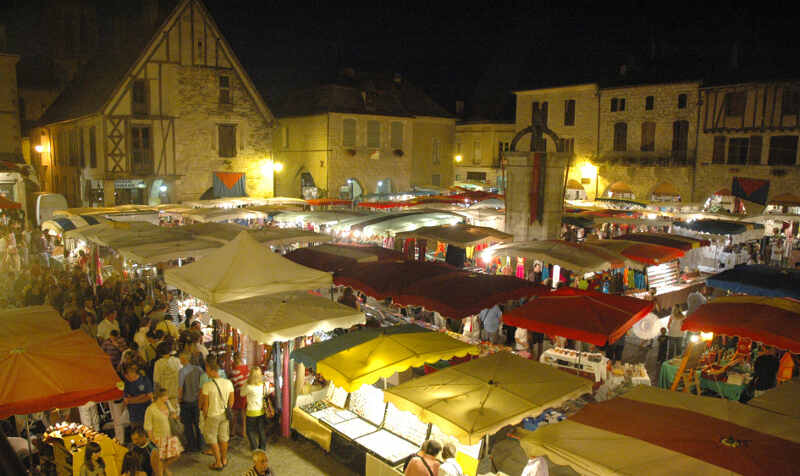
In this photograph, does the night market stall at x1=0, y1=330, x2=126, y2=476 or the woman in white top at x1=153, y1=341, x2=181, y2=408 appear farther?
the woman in white top at x1=153, y1=341, x2=181, y2=408

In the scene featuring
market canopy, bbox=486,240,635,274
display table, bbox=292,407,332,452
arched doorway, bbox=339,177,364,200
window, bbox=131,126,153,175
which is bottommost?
display table, bbox=292,407,332,452

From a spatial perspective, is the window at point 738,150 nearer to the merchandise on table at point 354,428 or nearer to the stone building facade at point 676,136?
the stone building facade at point 676,136

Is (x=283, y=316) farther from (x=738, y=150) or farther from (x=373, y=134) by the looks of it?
(x=738, y=150)

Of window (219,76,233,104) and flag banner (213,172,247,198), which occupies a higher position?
window (219,76,233,104)

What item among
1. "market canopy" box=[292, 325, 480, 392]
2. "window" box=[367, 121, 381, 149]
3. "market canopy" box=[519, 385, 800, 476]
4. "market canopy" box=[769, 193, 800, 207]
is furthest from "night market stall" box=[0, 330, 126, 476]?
"window" box=[367, 121, 381, 149]

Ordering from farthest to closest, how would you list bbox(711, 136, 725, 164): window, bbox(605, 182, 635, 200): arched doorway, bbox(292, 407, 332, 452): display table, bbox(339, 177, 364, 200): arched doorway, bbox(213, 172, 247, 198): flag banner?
bbox(605, 182, 635, 200): arched doorway → bbox(339, 177, 364, 200): arched doorway → bbox(711, 136, 725, 164): window → bbox(213, 172, 247, 198): flag banner → bbox(292, 407, 332, 452): display table

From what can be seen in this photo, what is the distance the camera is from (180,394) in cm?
796

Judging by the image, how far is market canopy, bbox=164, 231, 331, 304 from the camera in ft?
30.6

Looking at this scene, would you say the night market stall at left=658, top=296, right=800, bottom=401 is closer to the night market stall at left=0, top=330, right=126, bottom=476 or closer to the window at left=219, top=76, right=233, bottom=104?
the night market stall at left=0, top=330, right=126, bottom=476

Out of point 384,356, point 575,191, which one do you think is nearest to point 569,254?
point 384,356

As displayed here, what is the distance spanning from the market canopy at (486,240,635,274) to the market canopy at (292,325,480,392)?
418cm

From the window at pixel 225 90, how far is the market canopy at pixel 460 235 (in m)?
16.9

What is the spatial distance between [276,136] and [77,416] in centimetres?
2995

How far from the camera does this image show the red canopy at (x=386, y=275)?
10688 mm
